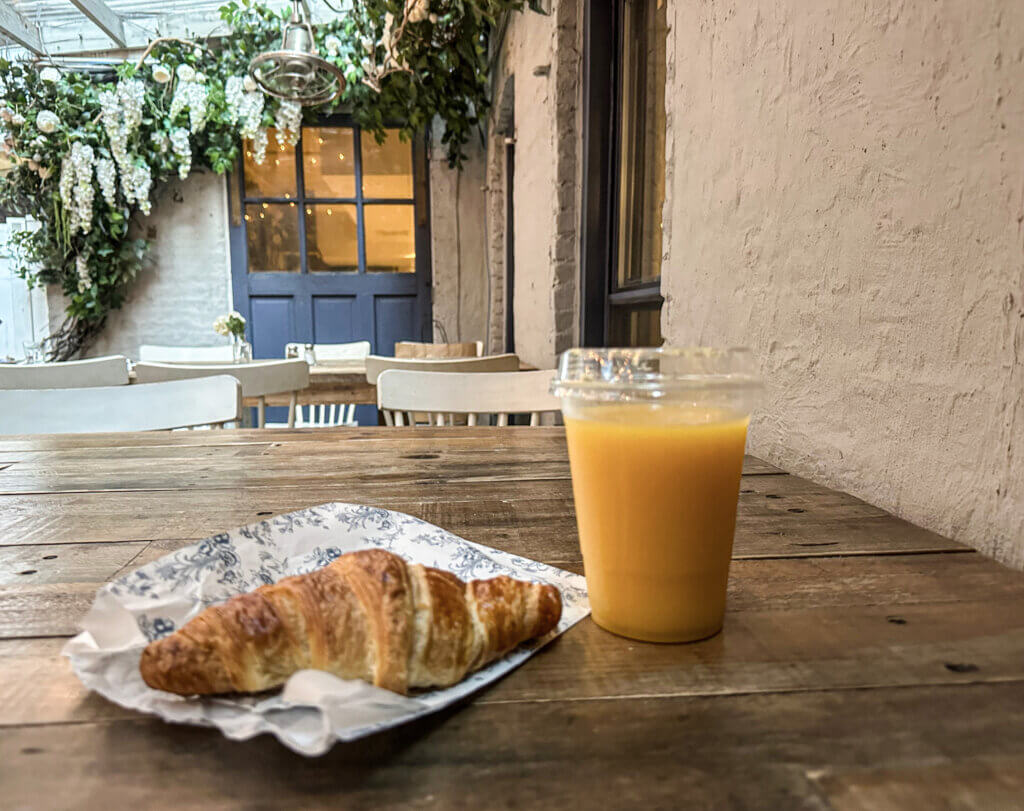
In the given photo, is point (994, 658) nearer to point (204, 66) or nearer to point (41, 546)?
point (41, 546)

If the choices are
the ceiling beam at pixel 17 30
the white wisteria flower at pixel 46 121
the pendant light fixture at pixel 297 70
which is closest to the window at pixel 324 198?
the white wisteria flower at pixel 46 121

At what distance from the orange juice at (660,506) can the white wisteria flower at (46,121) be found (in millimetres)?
5122

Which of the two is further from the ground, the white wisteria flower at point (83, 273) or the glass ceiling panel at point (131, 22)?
the glass ceiling panel at point (131, 22)

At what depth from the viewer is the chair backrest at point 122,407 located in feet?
4.94

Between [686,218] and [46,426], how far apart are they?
58.2 inches

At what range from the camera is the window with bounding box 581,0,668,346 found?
183 centimetres

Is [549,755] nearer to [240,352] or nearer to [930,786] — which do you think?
[930,786]

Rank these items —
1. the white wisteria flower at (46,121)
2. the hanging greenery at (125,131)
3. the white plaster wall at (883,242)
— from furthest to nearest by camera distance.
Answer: the hanging greenery at (125,131)
the white wisteria flower at (46,121)
the white plaster wall at (883,242)

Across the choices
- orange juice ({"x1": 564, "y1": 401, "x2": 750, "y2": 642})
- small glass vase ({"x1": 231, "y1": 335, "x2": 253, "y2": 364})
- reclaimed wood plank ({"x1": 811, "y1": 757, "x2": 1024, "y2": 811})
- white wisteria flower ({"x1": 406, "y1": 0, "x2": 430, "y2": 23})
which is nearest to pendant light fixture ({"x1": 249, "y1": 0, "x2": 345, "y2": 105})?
white wisteria flower ({"x1": 406, "y1": 0, "x2": 430, "y2": 23})

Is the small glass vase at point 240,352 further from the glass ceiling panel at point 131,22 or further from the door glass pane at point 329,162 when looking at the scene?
the glass ceiling panel at point 131,22

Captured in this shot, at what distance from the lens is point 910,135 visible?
0.67 metres

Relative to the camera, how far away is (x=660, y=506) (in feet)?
1.29

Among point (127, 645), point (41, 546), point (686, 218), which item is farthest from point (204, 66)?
point (127, 645)

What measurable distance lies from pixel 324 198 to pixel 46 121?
5.67 feet
